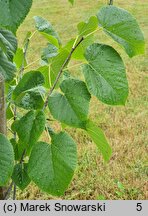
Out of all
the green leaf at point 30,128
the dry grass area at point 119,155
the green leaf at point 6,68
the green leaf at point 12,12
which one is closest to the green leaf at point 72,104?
the green leaf at point 30,128

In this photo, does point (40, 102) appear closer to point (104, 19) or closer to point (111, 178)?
point (104, 19)

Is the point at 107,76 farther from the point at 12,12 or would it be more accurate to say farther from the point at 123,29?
the point at 12,12

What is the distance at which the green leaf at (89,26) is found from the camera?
0.82 m

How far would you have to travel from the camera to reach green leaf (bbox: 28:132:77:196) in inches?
32.1

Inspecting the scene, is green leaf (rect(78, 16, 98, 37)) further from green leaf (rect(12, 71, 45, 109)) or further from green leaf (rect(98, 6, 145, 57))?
green leaf (rect(12, 71, 45, 109))

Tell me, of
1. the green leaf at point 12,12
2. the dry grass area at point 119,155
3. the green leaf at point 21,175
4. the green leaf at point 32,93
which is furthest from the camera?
the dry grass area at point 119,155

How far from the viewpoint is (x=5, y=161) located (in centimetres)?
81

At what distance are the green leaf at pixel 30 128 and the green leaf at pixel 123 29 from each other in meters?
0.21

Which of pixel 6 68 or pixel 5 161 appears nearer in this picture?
pixel 5 161

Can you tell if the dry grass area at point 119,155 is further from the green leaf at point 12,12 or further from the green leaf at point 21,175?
the green leaf at point 12,12

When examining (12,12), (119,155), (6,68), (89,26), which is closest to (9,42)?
(6,68)

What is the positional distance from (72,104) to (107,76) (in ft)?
0.32

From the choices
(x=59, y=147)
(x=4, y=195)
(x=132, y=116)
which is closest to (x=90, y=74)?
(x=59, y=147)

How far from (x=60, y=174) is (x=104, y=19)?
314 millimetres
